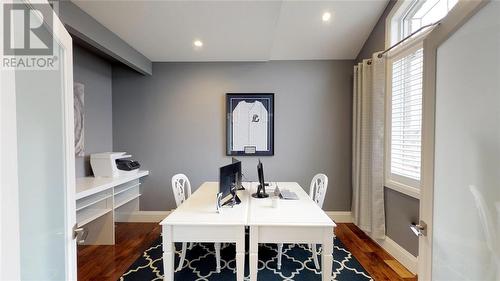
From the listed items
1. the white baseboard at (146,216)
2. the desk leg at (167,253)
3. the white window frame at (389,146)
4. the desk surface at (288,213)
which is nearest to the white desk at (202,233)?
the desk leg at (167,253)

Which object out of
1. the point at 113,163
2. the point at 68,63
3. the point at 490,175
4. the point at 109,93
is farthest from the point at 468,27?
the point at 109,93

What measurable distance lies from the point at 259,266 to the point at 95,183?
6.48 feet

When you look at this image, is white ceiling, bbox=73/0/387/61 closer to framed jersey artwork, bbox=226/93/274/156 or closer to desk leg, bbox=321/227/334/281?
framed jersey artwork, bbox=226/93/274/156

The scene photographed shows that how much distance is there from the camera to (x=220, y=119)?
3486mm

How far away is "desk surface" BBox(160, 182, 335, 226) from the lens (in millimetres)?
1636

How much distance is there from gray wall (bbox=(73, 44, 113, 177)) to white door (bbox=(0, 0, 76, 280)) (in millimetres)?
2114

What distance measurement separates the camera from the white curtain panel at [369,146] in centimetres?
265

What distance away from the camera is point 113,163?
292 cm

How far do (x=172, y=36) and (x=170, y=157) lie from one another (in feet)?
5.54

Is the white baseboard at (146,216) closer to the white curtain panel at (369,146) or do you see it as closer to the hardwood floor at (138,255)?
the hardwood floor at (138,255)

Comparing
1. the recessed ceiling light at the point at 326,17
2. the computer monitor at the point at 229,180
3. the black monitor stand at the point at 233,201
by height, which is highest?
the recessed ceiling light at the point at 326,17

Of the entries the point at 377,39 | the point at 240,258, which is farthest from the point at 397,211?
the point at 377,39

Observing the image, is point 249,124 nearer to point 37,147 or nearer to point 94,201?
point 94,201

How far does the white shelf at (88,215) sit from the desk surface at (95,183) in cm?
22
